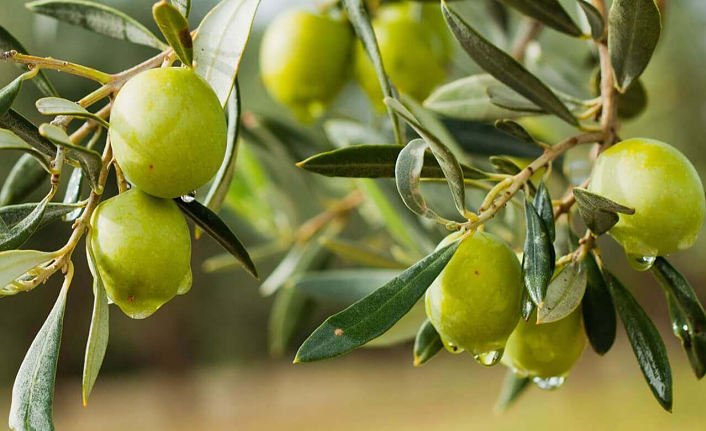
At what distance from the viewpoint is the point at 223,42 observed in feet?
1.42

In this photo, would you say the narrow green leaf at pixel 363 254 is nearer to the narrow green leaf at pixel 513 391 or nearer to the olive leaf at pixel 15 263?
the narrow green leaf at pixel 513 391

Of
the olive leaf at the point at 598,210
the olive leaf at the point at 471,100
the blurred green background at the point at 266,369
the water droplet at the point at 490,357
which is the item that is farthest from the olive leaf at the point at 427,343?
the blurred green background at the point at 266,369

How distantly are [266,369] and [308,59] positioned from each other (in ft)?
47.8

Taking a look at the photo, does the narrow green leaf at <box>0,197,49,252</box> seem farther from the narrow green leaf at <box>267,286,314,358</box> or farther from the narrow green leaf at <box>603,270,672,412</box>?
the narrow green leaf at <box>267,286,314,358</box>

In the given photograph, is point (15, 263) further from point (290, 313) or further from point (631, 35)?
point (290, 313)

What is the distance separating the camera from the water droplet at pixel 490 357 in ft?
1.54

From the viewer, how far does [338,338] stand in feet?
1.33

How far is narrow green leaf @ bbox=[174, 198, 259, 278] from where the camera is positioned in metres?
0.45

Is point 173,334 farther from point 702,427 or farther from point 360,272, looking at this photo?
point 360,272

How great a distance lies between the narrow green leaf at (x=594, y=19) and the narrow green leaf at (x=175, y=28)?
1.11 ft

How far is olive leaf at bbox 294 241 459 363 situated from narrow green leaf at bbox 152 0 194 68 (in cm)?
18

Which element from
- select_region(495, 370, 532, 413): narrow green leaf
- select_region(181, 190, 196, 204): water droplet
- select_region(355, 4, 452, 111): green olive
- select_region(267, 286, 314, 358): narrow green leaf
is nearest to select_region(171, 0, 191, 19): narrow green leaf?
select_region(181, 190, 196, 204): water droplet

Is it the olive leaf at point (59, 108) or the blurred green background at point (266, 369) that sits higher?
the olive leaf at point (59, 108)

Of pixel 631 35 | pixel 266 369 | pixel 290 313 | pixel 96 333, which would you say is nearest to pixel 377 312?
pixel 96 333
